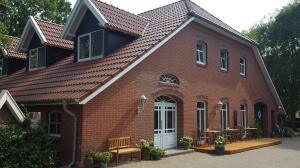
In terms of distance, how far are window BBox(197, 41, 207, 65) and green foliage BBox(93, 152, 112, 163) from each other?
8732 mm

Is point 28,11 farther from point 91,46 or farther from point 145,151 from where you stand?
point 145,151

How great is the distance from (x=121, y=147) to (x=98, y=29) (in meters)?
5.66

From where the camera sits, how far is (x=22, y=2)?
34219 mm

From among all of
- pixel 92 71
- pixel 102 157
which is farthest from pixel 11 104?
pixel 102 157

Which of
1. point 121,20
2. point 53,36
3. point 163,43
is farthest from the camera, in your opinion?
point 53,36

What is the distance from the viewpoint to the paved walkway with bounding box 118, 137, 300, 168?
545 inches

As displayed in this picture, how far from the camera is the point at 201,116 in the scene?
19641 mm

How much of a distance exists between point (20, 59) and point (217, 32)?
11855 mm

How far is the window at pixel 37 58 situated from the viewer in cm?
1988

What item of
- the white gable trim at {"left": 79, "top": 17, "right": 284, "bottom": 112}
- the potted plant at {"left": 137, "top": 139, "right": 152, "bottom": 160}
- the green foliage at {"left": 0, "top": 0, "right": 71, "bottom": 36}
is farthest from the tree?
the potted plant at {"left": 137, "top": 139, "right": 152, "bottom": 160}

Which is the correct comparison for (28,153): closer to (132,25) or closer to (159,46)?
(159,46)

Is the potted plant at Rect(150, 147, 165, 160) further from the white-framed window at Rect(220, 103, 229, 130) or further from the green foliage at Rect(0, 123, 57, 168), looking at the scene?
the white-framed window at Rect(220, 103, 229, 130)

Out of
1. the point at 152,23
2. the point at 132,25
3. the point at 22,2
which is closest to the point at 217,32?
the point at 152,23

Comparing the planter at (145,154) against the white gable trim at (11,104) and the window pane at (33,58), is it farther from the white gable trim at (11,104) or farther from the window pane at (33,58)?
the window pane at (33,58)
